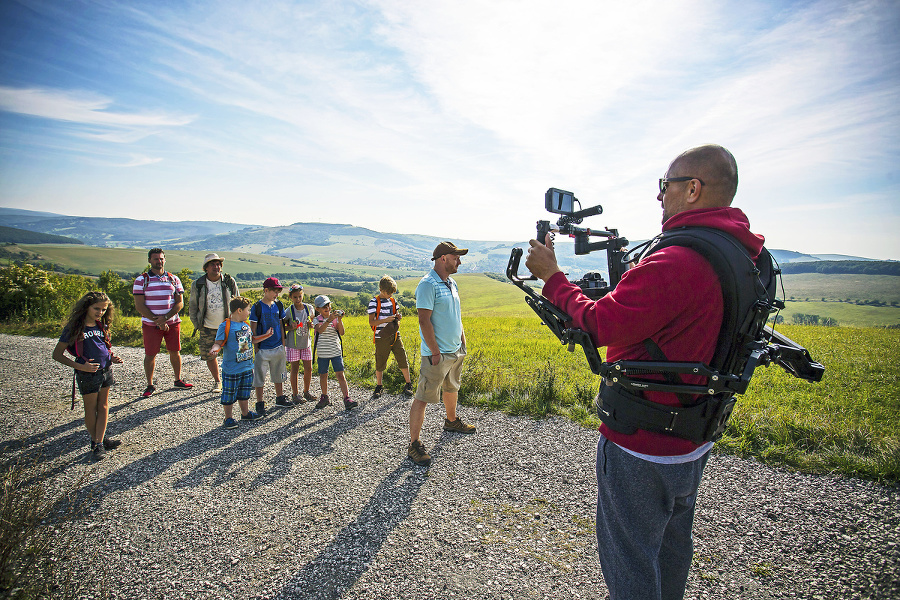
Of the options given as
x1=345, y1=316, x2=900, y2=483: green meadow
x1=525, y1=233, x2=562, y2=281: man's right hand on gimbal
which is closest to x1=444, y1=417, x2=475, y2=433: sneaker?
x1=345, y1=316, x2=900, y2=483: green meadow

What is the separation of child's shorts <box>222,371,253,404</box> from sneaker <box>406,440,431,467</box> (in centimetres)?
319

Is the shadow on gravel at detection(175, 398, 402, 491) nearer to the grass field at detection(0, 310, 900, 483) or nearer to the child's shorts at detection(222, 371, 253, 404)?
the child's shorts at detection(222, 371, 253, 404)

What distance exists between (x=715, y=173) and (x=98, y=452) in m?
7.57

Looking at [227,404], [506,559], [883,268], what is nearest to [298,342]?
[227,404]

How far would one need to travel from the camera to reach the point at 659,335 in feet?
6.36

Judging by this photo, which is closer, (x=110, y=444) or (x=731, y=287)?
(x=731, y=287)

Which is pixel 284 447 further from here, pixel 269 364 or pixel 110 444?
pixel 110 444

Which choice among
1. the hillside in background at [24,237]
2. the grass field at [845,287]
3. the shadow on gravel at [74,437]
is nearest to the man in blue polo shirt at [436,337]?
the shadow on gravel at [74,437]

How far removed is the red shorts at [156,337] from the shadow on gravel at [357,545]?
5.94 meters

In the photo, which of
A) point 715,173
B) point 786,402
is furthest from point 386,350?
point 786,402

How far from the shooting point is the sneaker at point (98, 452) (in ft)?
17.3

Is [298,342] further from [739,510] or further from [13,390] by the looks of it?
[739,510]

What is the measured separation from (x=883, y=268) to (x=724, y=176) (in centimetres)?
18332

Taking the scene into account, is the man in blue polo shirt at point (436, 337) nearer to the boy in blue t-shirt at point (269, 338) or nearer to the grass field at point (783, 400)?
the grass field at point (783, 400)
